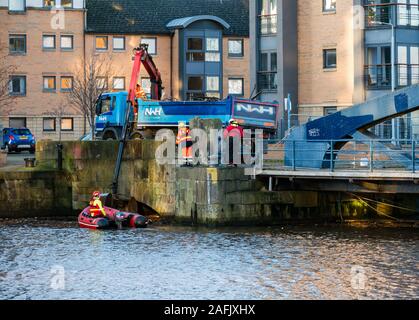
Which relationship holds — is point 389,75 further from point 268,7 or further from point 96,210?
point 96,210

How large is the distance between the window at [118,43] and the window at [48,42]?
4.15 meters

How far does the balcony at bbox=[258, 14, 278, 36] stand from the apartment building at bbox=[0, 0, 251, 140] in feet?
60.1

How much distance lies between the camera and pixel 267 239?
1344 inches

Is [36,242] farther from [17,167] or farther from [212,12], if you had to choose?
[212,12]

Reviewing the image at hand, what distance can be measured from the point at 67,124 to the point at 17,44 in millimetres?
6274

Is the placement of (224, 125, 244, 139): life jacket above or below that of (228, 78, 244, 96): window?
below

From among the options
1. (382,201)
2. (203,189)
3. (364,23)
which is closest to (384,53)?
(364,23)

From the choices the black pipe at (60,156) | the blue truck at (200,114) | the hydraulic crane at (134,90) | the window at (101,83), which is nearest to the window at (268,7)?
the hydraulic crane at (134,90)

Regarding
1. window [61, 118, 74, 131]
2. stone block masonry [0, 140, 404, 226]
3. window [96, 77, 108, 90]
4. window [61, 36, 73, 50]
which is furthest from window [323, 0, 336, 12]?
window [61, 118, 74, 131]

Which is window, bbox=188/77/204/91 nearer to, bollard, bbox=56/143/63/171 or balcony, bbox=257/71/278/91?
balcony, bbox=257/71/278/91

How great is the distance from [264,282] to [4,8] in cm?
4918

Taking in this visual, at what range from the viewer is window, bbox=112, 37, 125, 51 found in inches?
2933

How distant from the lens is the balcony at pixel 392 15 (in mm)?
50531

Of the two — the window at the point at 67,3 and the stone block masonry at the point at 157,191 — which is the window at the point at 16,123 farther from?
the stone block masonry at the point at 157,191
